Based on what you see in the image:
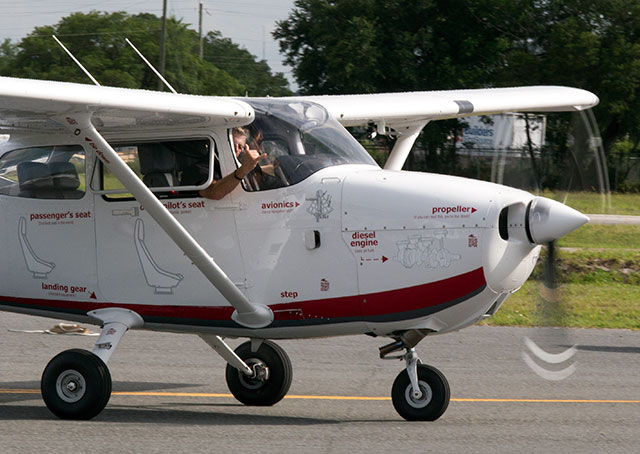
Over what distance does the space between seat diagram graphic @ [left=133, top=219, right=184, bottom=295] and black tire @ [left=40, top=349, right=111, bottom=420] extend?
75 cm

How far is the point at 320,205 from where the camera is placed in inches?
295

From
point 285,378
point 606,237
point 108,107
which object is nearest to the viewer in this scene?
point 108,107

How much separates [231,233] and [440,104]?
303 centimetres

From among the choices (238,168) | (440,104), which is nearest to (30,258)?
(238,168)

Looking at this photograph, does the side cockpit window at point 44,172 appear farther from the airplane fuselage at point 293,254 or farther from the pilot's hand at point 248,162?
the pilot's hand at point 248,162

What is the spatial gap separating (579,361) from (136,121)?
570cm

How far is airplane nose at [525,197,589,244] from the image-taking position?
275 inches

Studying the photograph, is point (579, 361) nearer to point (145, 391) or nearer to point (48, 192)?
point (145, 391)

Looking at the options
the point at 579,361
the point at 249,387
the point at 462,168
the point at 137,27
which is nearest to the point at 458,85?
the point at 462,168

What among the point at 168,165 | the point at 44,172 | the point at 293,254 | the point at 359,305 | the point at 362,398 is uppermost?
the point at 168,165

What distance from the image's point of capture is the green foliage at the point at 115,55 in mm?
49031

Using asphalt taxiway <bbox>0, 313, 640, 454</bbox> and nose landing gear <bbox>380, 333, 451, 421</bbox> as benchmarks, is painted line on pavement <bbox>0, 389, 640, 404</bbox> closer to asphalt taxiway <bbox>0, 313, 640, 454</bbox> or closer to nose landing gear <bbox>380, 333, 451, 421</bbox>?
asphalt taxiway <bbox>0, 313, 640, 454</bbox>

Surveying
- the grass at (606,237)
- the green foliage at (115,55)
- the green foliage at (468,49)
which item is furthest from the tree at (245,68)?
the grass at (606,237)

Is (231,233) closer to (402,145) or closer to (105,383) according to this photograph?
(105,383)
